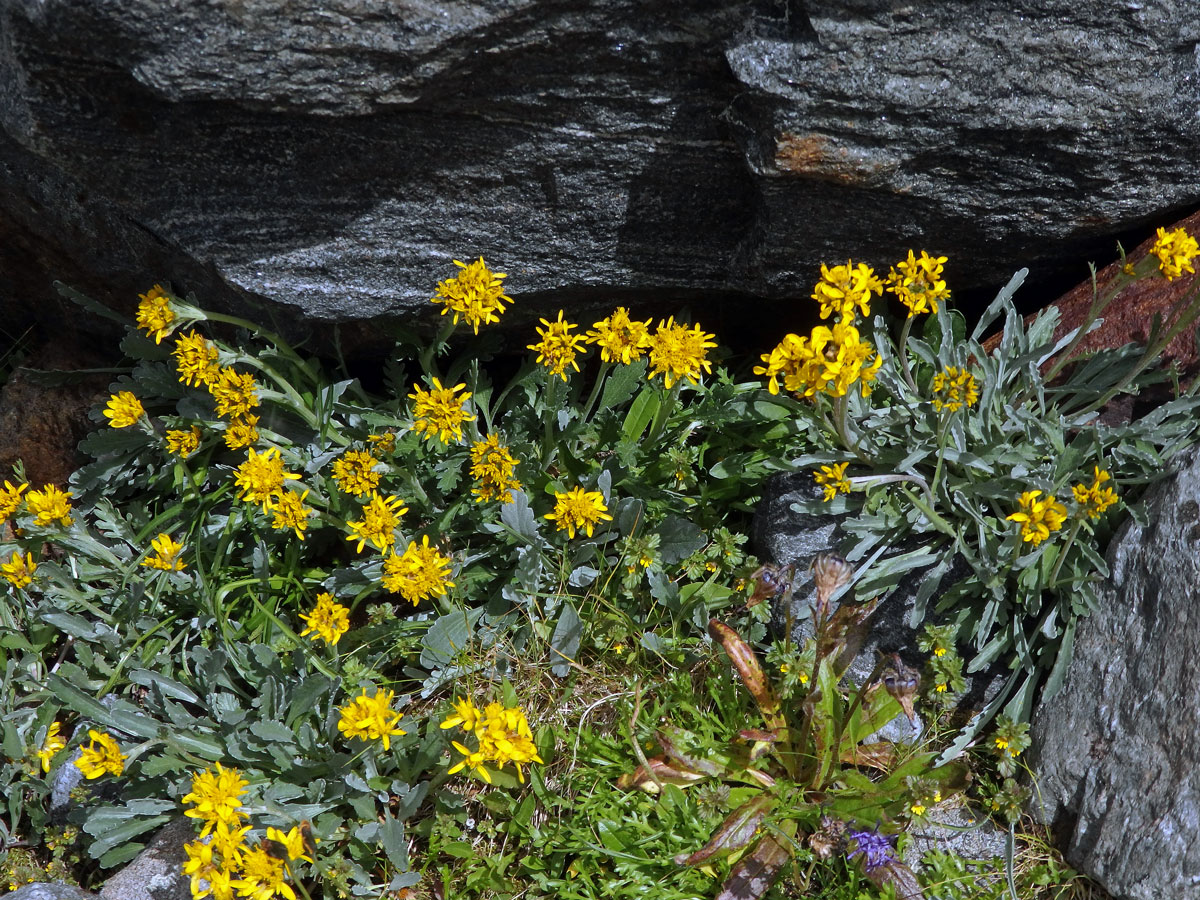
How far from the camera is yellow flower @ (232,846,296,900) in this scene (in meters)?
2.39

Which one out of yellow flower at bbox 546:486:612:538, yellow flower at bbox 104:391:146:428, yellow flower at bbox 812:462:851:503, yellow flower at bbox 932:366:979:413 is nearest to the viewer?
yellow flower at bbox 932:366:979:413

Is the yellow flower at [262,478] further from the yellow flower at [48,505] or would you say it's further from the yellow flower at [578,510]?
the yellow flower at [578,510]

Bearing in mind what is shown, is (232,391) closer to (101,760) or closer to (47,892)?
(101,760)

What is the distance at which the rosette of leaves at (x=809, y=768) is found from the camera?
8.63ft

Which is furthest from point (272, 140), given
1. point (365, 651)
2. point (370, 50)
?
point (365, 651)

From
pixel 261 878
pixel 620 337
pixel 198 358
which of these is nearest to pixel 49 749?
pixel 261 878

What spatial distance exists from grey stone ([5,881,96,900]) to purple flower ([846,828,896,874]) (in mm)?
2328

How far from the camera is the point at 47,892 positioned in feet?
8.83

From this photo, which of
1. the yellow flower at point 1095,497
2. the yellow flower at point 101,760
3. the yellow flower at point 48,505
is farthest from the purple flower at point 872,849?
the yellow flower at point 48,505

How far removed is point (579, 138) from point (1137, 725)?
2.42 metres

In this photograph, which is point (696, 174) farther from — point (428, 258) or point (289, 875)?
point (289, 875)

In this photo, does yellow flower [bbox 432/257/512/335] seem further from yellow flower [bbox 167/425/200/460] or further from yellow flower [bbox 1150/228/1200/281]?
yellow flower [bbox 1150/228/1200/281]

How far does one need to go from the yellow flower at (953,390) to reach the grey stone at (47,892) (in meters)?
3.00

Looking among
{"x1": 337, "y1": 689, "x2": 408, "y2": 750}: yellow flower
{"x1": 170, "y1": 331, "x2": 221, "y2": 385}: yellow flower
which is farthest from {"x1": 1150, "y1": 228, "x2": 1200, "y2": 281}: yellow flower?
{"x1": 170, "y1": 331, "x2": 221, "y2": 385}: yellow flower
